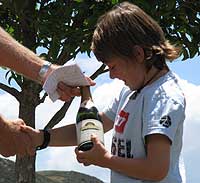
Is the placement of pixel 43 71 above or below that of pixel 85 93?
above

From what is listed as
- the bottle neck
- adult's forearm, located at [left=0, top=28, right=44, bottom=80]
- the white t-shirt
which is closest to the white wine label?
the white t-shirt

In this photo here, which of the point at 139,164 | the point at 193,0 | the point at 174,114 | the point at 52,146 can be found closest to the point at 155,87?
the point at 174,114

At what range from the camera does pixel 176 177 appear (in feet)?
12.4

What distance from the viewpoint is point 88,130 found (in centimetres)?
379

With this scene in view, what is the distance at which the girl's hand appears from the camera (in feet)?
12.2

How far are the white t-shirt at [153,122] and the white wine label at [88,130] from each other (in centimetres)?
10

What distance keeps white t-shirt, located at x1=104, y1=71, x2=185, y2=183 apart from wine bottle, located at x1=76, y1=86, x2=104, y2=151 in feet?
0.37

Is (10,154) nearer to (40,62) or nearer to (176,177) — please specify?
(40,62)

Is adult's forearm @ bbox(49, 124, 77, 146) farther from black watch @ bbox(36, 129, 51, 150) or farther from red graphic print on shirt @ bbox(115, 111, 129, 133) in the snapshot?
red graphic print on shirt @ bbox(115, 111, 129, 133)

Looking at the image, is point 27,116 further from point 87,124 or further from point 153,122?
point 153,122

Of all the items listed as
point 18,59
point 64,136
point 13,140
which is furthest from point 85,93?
point 13,140

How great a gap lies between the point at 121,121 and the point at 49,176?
28.4ft

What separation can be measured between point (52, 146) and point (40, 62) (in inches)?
20.4

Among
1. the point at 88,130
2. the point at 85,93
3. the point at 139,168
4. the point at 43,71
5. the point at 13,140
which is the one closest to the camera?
the point at 139,168
